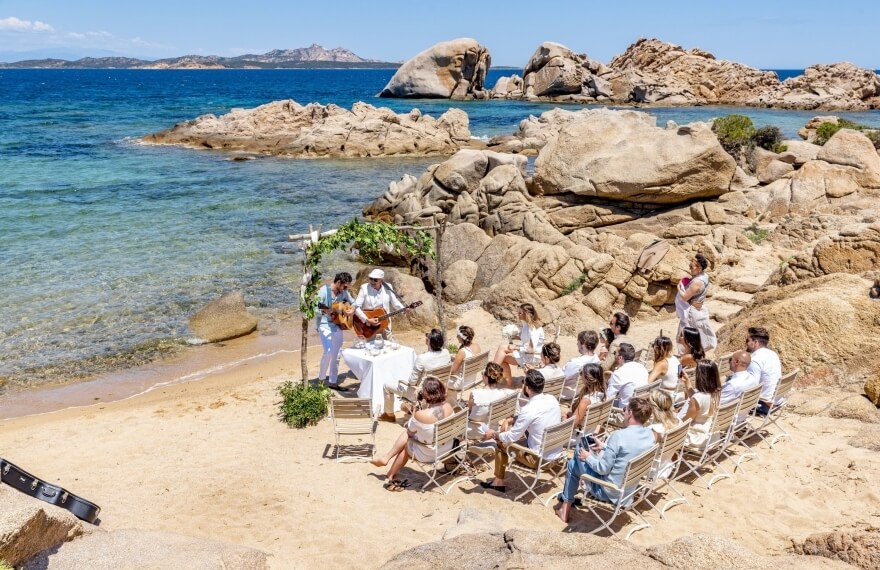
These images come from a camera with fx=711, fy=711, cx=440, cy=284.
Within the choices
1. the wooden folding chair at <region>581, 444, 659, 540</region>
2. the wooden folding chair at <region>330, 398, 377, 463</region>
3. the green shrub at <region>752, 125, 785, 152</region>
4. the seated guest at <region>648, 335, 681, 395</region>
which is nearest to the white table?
the wooden folding chair at <region>330, 398, 377, 463</region>

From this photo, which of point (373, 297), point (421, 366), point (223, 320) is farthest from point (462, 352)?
point (223, 320)

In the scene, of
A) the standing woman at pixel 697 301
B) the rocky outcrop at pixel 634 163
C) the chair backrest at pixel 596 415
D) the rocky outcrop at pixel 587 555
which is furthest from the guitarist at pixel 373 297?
the rocky outcrop at pixel 634 163

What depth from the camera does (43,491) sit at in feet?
20.2

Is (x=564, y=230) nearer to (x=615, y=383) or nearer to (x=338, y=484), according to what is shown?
(x=615, y=383)

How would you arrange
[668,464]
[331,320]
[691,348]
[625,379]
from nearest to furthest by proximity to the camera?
[668,464]
[625,379]
[691,348]
[331,320]

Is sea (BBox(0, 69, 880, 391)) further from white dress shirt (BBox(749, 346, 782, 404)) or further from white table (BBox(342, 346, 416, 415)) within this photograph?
white dress shirt (BBox(749, 346, 782, 404))

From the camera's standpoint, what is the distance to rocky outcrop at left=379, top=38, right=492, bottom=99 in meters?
86.5

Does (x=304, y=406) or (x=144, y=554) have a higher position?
(x=144, y=554)

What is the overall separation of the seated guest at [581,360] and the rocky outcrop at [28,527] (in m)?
6.06

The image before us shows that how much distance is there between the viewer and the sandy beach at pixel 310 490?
710 cm

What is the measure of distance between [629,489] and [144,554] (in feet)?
14.6

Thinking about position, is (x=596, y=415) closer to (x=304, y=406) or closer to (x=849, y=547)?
(x=849, y=547)

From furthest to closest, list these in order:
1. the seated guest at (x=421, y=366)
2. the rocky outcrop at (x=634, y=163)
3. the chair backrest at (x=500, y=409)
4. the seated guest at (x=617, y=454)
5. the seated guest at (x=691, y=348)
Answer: the rocky outcrop at (x=634, y=163)
the seated guest at (x=421, y=366)
the seated guest at (x=691, y=348)
the chair backrest at (x=500, y=409)
the seated guest at (x=617, y=454)

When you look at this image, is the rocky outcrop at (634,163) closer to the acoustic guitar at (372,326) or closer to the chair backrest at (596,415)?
the acoustic guitar at (372,326)
